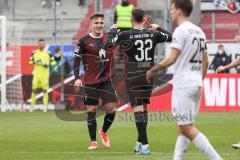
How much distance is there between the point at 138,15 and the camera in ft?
42.1

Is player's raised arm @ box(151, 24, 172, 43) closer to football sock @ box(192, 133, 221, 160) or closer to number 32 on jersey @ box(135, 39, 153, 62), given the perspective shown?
number 32 on jersey @ box(135, 39, 153, 62)

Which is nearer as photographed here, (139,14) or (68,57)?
(139,14)

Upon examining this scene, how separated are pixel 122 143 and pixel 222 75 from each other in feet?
35.9

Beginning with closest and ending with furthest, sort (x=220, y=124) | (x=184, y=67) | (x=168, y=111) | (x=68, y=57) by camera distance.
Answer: (x=184, y=67) → (x=220, y=124) → (x=168, y=111) → (x=68, y=57)

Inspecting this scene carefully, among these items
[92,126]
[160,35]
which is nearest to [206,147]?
[160,35]

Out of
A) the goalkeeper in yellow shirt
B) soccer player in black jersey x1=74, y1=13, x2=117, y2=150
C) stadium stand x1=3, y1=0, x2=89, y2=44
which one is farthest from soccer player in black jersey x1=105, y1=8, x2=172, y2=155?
stadium stand x1=3, y1=0, x2=89, y2=44

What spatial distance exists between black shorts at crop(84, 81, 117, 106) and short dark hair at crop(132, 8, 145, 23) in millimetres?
1731

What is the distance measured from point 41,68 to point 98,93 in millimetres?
13115

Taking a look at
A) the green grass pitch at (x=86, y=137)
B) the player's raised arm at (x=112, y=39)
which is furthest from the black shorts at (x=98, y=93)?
the player's raised arm at (x=112, y=39)

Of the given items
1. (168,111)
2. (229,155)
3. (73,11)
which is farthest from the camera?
(73,11)

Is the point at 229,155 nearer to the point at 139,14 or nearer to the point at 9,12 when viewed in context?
the point at 139,14

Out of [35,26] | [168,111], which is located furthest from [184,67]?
[35,26]

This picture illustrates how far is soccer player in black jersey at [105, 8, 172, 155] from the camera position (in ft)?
42.7

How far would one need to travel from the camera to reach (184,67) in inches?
379
